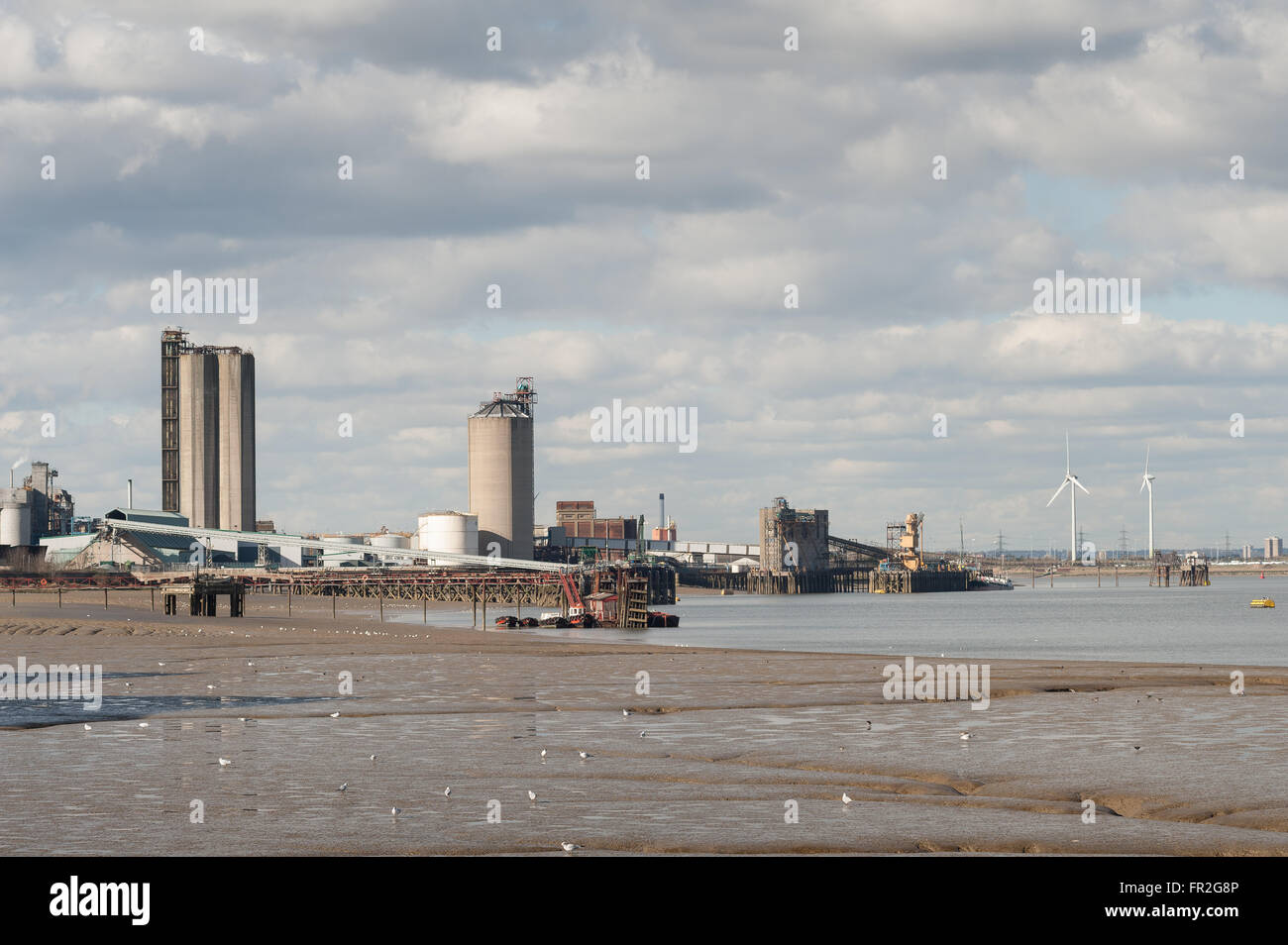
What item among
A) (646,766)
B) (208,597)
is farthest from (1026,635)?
(646,766)

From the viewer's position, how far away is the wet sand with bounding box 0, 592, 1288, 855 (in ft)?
66.4

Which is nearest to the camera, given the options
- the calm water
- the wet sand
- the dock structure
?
the wet sand

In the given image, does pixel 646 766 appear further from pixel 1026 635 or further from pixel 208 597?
pixel 208 597

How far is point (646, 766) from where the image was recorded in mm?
27984

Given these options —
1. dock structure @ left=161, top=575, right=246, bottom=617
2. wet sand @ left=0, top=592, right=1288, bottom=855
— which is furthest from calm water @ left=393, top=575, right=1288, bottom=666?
wet sand @ left=0, top=592, right=1288, bottom=855

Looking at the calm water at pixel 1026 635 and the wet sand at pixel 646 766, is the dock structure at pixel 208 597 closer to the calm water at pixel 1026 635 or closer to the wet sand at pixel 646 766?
the calm water at pixel 1026 635

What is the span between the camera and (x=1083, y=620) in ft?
511

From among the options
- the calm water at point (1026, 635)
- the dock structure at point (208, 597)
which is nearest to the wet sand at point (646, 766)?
the calm water at point (1026, 635)

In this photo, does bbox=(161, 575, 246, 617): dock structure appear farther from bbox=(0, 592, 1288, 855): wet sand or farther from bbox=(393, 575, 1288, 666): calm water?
bbox=(0, 592, 1288, 855): wet sand

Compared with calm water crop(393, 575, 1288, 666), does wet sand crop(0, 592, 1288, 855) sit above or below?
above
